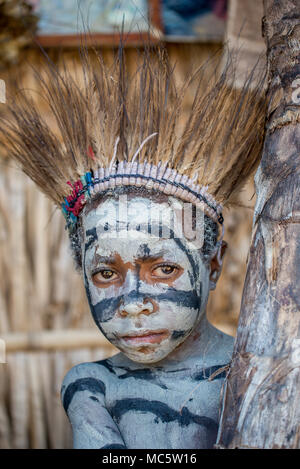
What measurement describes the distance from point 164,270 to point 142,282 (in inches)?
3.4

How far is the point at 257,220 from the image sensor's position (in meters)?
1.90

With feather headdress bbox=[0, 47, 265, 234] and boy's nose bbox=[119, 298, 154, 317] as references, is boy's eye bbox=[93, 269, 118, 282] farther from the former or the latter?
feather headdress bbox=[0, 47, 265, 234]

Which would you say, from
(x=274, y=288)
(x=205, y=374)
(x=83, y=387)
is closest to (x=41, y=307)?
(x=83, y=387)

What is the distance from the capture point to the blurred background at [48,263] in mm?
3912

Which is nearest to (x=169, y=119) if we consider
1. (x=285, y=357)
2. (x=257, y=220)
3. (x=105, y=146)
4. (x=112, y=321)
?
(x=105, y=146)

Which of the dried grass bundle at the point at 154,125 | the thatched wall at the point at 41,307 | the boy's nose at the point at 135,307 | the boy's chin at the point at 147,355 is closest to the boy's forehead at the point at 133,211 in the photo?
the dried grass bundle at the point at 154,125

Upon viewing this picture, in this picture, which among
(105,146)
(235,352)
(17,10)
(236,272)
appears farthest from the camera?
(236,272)

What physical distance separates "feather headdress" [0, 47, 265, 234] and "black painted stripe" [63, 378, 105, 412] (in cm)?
54

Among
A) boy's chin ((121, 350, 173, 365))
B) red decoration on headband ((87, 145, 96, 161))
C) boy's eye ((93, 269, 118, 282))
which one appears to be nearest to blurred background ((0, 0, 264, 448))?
red decoration on headband ((87, 145, 96, 161))

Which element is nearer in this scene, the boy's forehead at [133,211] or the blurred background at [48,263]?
the boy's forehead at [133,211]

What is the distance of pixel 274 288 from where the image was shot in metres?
1.79

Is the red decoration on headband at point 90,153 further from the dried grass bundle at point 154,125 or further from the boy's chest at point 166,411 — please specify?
the boy's chest at point 166,411

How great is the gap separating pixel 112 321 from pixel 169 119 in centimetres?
69
